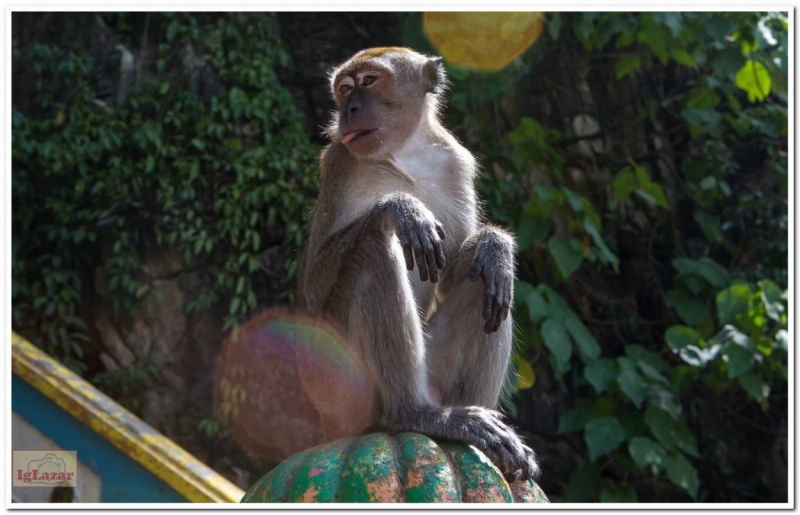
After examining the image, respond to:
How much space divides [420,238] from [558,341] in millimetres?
3132

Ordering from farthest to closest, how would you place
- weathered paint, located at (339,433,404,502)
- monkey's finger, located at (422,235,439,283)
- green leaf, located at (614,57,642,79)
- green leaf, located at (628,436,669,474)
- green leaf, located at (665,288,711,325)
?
green leaf, located at (614,57,642,79), green leaf, located at (665,288,711,325), green leaf, located at (628,436,669,474), monkey's finger, located at (422,235,439,283), weathered paint, located at (339,433,404,502)

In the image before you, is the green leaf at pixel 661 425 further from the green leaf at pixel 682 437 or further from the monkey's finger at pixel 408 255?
the monkey's finger at pixel 408 255

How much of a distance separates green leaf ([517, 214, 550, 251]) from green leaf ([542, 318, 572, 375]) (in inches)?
31.0

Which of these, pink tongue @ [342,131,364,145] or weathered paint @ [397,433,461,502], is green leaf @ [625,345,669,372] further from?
weathered paint @ [397,433,461,502]

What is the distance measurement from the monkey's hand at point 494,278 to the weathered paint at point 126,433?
2.42 metres

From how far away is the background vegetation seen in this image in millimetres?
7691

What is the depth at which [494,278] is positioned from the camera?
3920 millimetres

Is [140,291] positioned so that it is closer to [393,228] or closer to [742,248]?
[393,228]

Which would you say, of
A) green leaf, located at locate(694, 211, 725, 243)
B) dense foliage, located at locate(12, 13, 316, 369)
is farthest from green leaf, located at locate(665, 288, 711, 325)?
dense foliage, located at locate(12, 13, 316, 369)

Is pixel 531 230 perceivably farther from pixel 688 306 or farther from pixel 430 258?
pixel 430 258

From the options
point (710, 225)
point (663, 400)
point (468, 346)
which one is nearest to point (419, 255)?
point (468, 346)

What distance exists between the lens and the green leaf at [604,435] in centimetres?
693

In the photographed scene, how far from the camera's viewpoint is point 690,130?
29.8 feet
